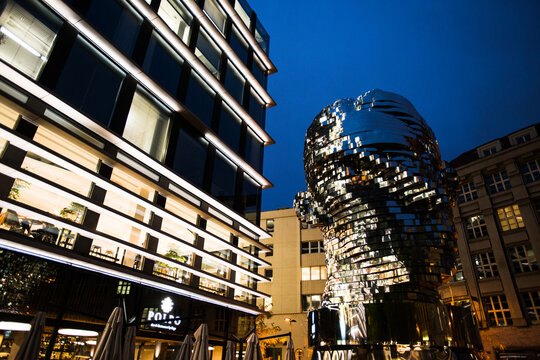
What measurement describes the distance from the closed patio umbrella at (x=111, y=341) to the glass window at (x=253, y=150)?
13.2 m

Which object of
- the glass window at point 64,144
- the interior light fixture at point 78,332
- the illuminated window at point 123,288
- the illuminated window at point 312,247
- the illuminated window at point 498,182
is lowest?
the interior light fixture at point 78,332

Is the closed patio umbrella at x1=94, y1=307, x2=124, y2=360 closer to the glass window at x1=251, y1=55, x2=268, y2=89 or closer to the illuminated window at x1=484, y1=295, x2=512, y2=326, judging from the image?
the glass window at x1=251, y1=55, x2=268, y2=89

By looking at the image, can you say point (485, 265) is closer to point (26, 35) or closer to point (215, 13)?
point (215, 13)

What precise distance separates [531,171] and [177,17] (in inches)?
1262

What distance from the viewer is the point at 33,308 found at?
360 inches

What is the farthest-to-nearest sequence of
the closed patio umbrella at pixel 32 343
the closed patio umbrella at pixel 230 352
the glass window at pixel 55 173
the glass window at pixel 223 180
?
1. the glass window at pixel 223 180
2. the closed patio umbrella at pixel 230 352
3. the glass window at pixel 55 173
4. the closed patio umbrella at pixel 32 343

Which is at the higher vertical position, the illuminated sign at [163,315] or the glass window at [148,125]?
the glass window at [148,125]

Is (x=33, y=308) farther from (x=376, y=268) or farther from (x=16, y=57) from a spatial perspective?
(x=376, y=268)

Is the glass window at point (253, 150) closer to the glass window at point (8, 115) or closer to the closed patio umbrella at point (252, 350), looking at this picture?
the closed patio umbrella at point (252, 350)

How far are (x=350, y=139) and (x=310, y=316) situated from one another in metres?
3.09

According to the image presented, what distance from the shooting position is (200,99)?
1656 centimetres

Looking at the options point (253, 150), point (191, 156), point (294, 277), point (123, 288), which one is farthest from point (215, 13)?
point (294, 277)

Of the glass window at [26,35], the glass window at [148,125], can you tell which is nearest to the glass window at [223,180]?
the glass window at [148,125]

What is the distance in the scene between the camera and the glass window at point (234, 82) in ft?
64.0
